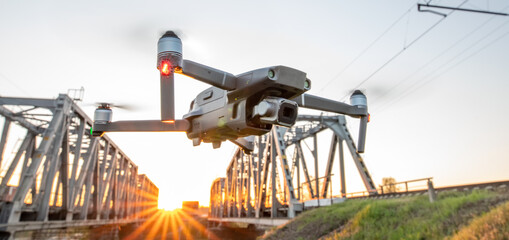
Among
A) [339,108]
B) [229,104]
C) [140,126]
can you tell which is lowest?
[140,126]

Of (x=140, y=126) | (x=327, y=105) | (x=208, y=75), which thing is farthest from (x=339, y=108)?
(x=140, y=126)

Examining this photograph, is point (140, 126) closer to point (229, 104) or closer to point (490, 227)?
point (229, 104)

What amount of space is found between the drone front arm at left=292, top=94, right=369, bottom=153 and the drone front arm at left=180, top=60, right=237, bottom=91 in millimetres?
1538

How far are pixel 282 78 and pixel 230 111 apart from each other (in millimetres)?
1283

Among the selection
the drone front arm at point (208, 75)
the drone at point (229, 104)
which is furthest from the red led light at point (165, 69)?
the drone front arm at point (208, 75)

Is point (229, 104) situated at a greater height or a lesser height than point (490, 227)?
greater

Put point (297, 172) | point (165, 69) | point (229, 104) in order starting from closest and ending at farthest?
point (165, 69) < point (229, 104) < point (297, 172)

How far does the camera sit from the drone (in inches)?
200

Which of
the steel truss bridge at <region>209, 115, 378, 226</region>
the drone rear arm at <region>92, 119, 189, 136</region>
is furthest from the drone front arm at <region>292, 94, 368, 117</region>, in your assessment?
the steel truss bridge at <region>209, 115, 378, 226</region>

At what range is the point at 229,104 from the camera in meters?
6.22

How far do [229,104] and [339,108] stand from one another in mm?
2583

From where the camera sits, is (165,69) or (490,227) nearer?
(165,69)

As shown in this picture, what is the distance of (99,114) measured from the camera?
7.82m

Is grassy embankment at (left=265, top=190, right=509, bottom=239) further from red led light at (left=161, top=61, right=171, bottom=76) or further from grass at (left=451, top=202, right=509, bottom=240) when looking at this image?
red led light at (left=161, top=61, right=171, bottom=76)
